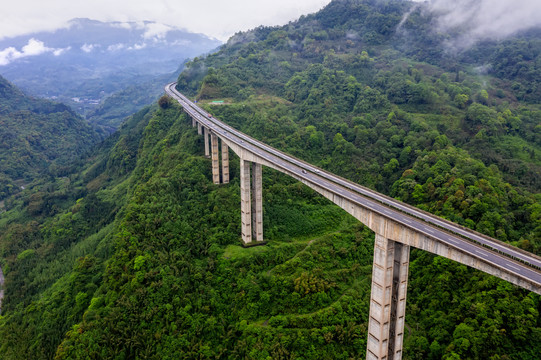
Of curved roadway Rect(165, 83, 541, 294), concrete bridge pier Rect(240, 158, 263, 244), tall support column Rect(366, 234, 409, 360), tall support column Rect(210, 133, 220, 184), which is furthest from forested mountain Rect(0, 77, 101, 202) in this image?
tall support column Rect(366, 234, 409, 360)

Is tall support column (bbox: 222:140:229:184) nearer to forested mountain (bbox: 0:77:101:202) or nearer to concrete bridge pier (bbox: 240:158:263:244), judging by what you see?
concrete bridge pier (bbox: 240:158:263:244)

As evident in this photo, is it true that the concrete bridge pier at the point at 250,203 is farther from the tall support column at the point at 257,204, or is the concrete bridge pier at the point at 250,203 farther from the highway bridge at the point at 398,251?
the highway bridge at the point at 398,251

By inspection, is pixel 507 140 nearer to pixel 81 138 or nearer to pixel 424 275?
pixel 424 275

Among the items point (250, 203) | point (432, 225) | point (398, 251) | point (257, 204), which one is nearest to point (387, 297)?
point (398, 251)

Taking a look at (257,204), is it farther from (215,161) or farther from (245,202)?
(215,161)

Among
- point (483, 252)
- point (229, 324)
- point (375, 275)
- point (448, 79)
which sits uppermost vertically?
point (448, 79)

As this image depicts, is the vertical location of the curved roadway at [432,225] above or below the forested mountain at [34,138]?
above

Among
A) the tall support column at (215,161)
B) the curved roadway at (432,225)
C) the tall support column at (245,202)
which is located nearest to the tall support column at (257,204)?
the tall support column at (245,202)

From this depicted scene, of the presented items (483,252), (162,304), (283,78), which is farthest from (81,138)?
(483,252)
